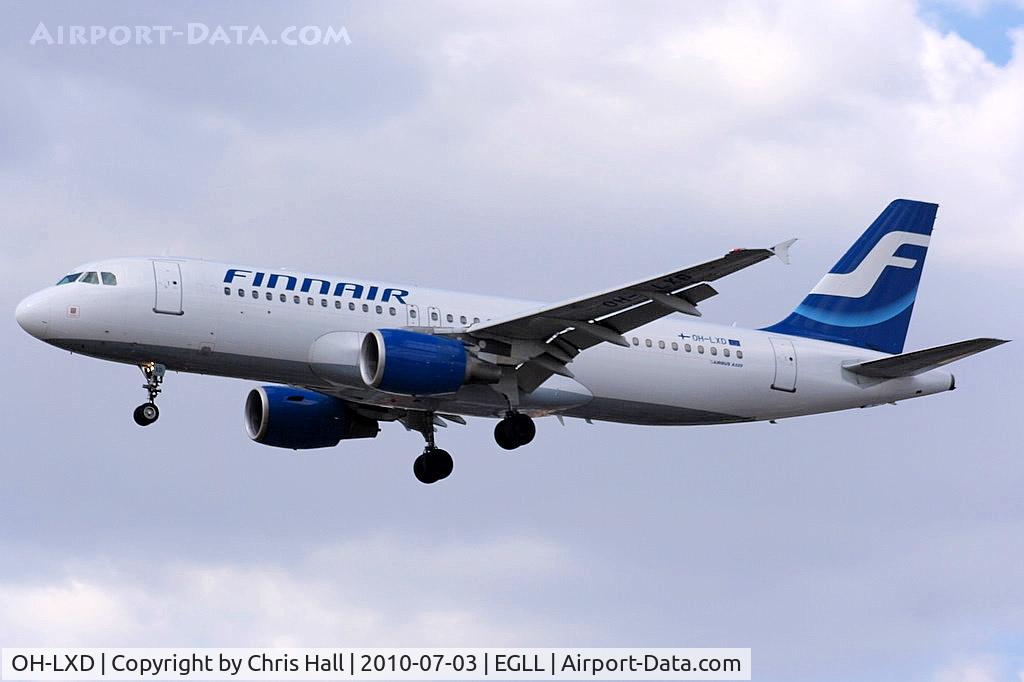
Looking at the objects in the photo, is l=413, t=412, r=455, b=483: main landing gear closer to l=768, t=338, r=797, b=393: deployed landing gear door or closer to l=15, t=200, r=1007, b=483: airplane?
l=15, t=200, r=1007, b=483: airplane

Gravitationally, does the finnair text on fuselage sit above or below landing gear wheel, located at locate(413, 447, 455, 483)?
above

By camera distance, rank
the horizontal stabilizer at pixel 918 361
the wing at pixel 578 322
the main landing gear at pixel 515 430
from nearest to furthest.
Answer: the wing at pixel 578 322 → the horizontal stabilizer at pixel 918 361 → the main landing gear at pixel 515 430

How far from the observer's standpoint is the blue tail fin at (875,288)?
1895 inches

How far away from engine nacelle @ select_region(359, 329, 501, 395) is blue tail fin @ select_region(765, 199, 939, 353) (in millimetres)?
11444

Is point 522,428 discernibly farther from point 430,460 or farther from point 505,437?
point 430,460

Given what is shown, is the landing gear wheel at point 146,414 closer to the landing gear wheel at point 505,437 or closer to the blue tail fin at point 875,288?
the landing gear wheel at point 505,437

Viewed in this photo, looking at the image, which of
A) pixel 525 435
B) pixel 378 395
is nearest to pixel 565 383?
pixel 525 435

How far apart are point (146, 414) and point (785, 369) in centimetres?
1675

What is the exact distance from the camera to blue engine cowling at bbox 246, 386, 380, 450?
151 ft

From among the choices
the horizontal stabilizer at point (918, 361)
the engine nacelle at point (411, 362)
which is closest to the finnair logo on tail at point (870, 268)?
the horizontal stabilizer at point (918, 361)

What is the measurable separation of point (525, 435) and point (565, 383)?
173 centimetres

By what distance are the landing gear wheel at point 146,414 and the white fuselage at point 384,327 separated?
3.45ft

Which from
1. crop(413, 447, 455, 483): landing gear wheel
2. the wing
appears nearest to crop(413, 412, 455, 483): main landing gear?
crop(413, 447, 455, 483): landing gear wheel

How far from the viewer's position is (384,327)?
4131 cm
